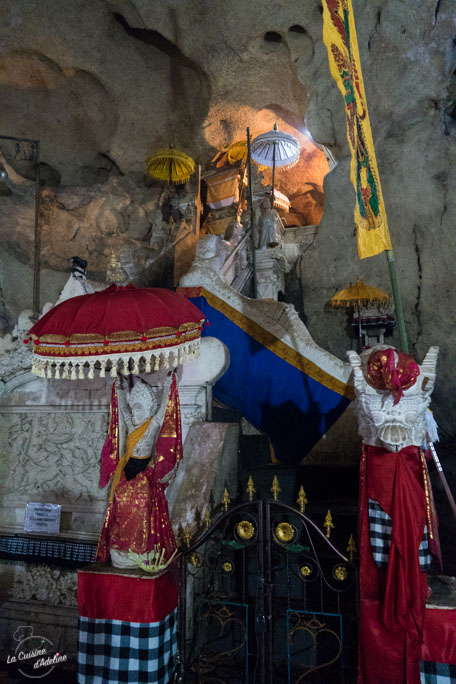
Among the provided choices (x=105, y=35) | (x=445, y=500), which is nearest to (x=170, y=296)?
(x=445, y=500)

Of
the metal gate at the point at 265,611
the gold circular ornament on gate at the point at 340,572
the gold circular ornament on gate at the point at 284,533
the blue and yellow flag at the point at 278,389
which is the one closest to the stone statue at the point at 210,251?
the blue and yellow flag at the point at 278,389

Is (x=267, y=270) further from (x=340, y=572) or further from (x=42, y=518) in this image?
(x=340, y=572)

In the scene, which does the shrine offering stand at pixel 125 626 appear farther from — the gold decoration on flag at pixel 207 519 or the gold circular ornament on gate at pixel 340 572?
the gold circular ornament on gate at pixel 340 572

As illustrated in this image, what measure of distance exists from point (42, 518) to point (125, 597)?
218 centimetres

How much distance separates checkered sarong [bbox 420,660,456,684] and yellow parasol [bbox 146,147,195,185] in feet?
43.7

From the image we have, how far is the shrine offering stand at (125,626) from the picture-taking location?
3117 mm

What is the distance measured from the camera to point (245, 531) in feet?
10.8

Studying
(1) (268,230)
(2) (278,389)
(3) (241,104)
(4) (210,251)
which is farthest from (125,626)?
(3) (241,104)

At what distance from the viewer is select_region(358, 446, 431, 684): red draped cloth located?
262 centimetres

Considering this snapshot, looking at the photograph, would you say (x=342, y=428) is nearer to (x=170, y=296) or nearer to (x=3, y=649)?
(x=170, y=296)

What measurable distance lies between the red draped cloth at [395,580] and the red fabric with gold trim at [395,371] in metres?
0.42

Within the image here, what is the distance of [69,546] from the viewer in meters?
4.71

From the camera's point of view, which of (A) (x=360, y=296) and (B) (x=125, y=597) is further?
(A) (x=360, y=296)

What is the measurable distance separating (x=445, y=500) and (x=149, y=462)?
183 inches
